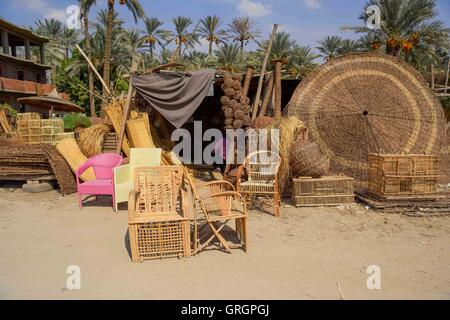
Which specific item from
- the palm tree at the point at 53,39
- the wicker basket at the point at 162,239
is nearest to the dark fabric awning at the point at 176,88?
the wicker basket at the point at 162,239

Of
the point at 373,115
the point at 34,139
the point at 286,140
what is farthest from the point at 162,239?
the point at 34,139

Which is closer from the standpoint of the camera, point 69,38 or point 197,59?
point 197,59

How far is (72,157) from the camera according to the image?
23.7 ft

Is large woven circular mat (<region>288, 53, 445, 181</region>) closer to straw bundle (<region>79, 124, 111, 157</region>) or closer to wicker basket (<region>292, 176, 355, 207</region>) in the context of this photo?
wicker basket (<region>292, 176, 355, 207</region>)

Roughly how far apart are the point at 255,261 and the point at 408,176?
11.3 feet

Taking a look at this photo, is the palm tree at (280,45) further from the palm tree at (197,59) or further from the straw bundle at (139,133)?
the straw bundle at (139,133)

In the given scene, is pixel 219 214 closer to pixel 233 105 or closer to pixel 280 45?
pixel 233 105

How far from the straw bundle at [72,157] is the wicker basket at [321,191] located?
4277 millimetres

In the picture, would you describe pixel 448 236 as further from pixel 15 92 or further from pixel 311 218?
pixel 15 92

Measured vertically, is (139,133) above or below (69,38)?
below

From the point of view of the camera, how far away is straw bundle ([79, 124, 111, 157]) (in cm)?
761

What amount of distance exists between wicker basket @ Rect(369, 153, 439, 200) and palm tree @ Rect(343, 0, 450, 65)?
15.7 meters

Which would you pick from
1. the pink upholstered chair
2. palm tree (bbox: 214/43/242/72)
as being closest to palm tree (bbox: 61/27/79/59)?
palm tree (bbox: 214/43/242/72)

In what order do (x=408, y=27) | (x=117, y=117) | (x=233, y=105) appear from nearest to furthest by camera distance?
(x=233, y=105)
(x=117, y=117)
(x=408, y=27)
